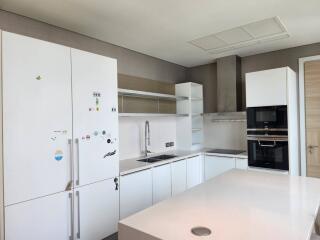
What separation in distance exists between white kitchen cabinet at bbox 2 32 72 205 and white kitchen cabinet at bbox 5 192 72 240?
0.07 meters

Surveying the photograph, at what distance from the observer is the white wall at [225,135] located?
419 cm

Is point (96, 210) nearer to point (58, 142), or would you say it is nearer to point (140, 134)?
point (58, 142)

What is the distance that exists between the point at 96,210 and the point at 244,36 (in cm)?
290

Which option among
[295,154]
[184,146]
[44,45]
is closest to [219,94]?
[184,146]

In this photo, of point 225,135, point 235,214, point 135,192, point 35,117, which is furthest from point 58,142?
point 225,135

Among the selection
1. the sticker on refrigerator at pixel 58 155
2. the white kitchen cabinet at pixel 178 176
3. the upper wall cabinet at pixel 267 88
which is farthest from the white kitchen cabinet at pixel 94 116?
the upper wall cabinet at pixel 267 88

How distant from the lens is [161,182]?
3.26 meters

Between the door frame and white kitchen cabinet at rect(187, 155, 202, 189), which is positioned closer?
the door frame

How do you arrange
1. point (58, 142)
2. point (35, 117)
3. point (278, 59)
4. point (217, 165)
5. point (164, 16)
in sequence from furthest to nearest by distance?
1. point (217, 165)
2. point (278, 59)
3. point (164, 16)
4. point (58, 142)
5. point (35, 117)

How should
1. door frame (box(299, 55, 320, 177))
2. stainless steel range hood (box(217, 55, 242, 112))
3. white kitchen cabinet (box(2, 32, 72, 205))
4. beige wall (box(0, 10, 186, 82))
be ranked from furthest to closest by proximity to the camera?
stainless steel range hood (box(217, 55, 242, 112)), door frame (box(299, 55, 320, 177)), beige wall (box(0, 10, 186, 82)), white kitchen cabinet (box(2, 32, 72, 205))

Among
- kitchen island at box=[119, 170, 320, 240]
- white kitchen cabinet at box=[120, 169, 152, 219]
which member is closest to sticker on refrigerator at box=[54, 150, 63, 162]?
white kitchen cabinet at box=[120, 169, 152, 219]

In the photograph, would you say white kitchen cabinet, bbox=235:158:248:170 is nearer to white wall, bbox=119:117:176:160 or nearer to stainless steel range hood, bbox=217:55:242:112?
stainless steel range hood, bbox=217:55:242:112

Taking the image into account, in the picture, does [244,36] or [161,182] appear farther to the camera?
[161,182]

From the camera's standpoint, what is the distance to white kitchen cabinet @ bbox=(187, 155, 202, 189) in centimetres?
382
